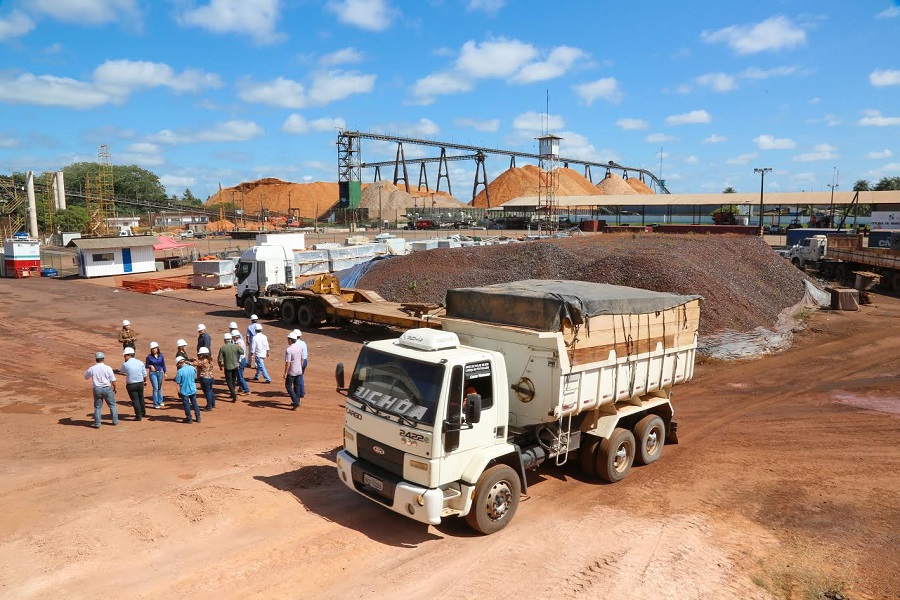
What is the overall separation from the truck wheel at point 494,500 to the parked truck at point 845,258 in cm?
3226

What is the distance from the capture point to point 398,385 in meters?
7.01

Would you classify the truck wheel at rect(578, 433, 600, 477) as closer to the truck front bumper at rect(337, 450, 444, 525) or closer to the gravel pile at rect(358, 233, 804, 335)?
the truck front bumper at rect(337, 450, 444, 525)

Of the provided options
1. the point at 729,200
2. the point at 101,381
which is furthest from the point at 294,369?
the point at 729,200

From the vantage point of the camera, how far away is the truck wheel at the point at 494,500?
7.03 metres

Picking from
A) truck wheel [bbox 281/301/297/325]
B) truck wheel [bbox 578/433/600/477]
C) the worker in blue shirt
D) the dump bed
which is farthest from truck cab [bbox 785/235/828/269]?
the worker in blue shirt

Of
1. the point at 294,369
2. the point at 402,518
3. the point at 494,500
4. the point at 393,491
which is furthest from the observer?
the point at 294,369

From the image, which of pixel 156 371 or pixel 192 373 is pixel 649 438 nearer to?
pixel 192 373

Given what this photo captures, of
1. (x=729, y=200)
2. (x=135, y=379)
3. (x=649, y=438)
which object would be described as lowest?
(x=649, y=438)

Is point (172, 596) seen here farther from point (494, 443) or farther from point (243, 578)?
point (494, 443)

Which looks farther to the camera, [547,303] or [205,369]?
[205,369]

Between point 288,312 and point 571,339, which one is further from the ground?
point 571,339

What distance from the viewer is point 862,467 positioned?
32.3 ft

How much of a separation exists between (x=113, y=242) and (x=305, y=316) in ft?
83.7

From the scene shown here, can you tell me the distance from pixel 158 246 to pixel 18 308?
2295cm
